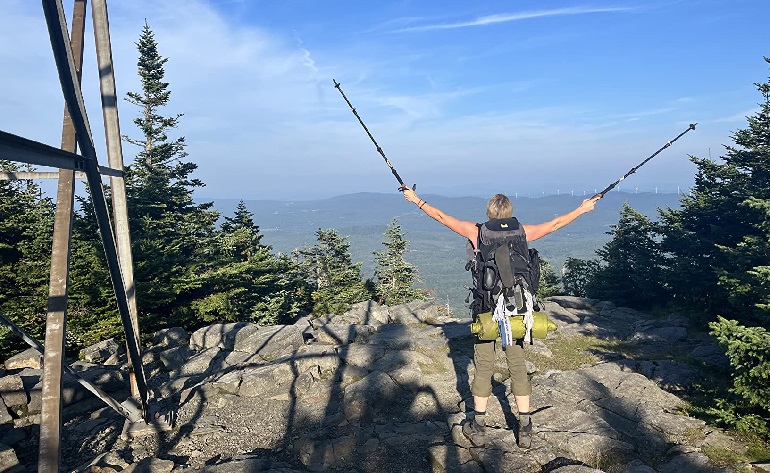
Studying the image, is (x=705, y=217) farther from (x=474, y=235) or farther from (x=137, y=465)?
(x=137, y=465)

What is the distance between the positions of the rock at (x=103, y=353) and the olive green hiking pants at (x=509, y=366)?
436 inches

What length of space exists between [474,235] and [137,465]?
6064 mm

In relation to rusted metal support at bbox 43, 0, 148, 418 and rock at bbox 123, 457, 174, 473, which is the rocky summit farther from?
rusted metal support at bbox 43, 0, 148, 418

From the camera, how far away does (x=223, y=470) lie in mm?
6332

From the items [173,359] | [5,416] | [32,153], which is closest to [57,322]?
[32,153]

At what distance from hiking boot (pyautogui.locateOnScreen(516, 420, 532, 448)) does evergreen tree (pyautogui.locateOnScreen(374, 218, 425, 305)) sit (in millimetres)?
33881

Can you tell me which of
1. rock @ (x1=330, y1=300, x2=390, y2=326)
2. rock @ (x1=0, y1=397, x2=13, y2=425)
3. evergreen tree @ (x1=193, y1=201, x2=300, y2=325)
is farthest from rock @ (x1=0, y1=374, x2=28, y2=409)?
evergreen tree @ (x1=193, y1=201, x2=300, y2=325)

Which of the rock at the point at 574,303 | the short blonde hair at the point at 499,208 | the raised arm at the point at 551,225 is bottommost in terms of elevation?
the rock at the point at 574,303

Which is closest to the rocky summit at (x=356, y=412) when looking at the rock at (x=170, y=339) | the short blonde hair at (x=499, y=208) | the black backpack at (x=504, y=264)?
the rock at (x=170, y=339)

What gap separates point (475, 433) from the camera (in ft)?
22.2

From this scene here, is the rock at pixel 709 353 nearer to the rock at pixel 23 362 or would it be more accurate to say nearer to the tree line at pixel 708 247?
the tree line at pixel 708 247

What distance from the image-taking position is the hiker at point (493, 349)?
6176mm

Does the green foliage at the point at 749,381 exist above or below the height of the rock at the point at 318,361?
above

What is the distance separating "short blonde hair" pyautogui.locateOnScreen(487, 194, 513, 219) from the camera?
6219mm
